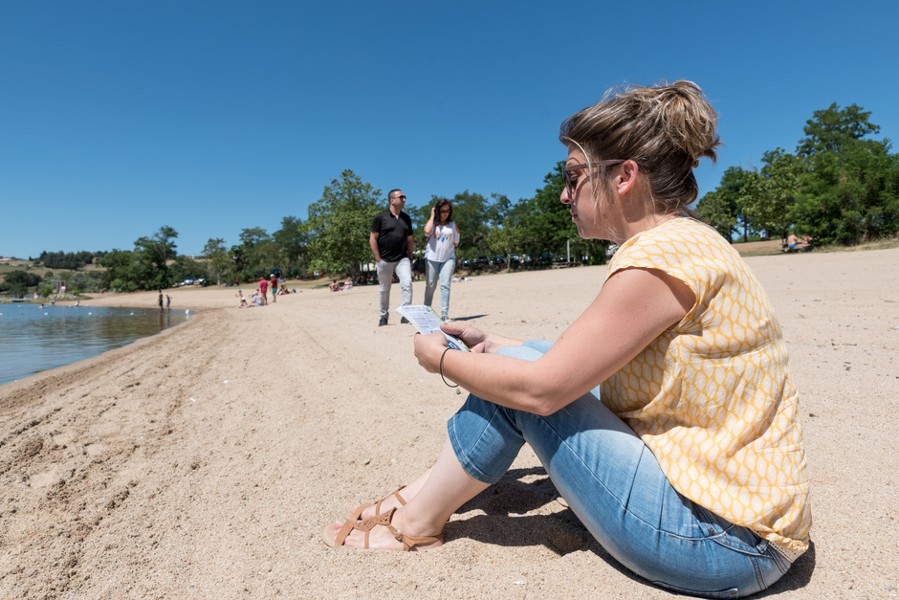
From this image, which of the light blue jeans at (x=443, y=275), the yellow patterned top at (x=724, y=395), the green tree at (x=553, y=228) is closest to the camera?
the yellow patterned top at (x=724, y=395)

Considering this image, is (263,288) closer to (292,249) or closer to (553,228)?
(553,228)

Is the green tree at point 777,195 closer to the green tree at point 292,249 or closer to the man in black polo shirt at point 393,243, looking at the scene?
the man in black polo shirt at point 393,243

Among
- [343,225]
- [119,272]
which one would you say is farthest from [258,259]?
[343,225]

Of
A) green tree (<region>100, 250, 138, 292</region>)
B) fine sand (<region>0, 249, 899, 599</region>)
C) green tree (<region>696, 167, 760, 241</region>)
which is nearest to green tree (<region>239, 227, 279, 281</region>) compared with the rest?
green tree (<region>100, 250, 138, 292</region>)

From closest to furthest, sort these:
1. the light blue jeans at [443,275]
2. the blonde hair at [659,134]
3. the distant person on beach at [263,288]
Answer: the blonde hair at [659,134] < the light blue jeans at [443,275] < the distant person on beach at [263,288]

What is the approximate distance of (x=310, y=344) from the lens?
6.80 m

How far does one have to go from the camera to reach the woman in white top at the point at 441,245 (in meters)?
7.37

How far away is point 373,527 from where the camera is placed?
1766mm

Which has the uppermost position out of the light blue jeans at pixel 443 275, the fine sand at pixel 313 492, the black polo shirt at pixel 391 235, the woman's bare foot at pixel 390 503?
the black polo shirt at pixel 391 235

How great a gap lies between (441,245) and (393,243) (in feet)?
2.80

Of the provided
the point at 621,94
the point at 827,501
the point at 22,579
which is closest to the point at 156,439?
the point at 22,579

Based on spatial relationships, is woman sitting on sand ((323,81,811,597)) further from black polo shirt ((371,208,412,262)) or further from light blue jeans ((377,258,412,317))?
black polo shirt ((371,208,412,262))

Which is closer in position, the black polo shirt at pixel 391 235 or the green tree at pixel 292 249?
the black polo shirt at pixel 391 235

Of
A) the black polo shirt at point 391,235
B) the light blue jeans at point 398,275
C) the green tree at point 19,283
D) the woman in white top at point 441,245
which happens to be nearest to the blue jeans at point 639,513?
the woman in white top at point 441,245
